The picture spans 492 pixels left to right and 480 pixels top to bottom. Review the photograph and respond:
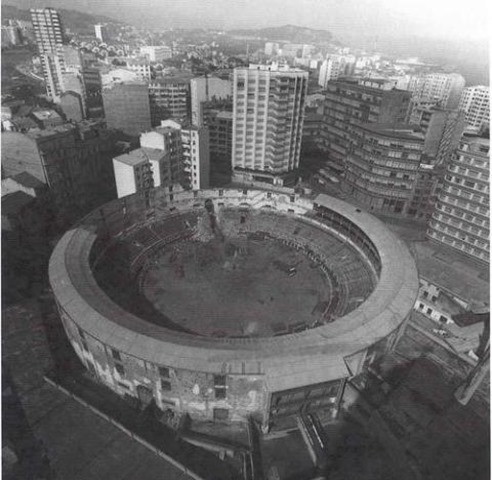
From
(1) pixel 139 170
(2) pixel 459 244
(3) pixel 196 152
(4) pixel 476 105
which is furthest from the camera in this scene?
(4) pixel 476 105

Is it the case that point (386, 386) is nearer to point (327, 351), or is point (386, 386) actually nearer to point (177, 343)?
point (327, 351)

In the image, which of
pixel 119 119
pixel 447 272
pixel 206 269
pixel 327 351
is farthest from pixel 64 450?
pixel 119 119

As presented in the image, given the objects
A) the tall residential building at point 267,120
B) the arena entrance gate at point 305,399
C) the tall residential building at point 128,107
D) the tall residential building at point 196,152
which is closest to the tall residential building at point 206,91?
the tall residential building at point 128,107

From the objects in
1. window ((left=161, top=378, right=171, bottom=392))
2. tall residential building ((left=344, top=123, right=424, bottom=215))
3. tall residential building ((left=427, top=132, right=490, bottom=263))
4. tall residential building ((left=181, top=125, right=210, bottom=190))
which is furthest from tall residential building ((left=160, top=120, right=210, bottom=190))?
window ((left=161, top=378, right=171, bottom=392))

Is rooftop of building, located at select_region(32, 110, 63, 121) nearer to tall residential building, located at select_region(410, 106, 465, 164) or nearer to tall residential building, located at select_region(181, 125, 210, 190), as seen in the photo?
tall residential building, located at select_region(181, 125, 210, 190)

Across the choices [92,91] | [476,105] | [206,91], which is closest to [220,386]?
[206,91]

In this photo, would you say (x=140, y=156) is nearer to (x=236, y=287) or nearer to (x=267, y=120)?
(x=267, y=120)
